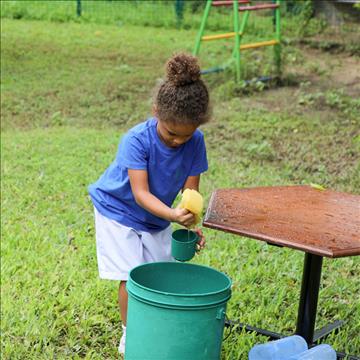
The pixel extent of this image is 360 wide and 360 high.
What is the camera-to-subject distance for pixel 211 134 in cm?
661

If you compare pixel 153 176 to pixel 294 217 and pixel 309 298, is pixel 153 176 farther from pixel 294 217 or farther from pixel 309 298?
pixel 309 298

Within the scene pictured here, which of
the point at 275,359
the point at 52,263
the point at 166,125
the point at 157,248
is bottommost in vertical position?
the point at 52,263

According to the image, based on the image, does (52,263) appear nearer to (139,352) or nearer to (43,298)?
(43,298)

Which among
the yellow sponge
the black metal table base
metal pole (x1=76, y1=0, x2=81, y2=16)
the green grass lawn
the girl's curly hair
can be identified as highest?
the girl's curly hair

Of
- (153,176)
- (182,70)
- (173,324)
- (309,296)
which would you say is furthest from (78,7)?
(173,324)

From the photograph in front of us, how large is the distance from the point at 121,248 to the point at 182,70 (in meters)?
0.78

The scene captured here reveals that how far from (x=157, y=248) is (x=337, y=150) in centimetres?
328

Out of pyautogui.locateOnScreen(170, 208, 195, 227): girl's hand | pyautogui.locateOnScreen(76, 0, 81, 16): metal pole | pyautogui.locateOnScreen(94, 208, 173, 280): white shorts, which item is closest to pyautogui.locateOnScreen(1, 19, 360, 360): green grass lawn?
pyautogui.locateOnScreen(94, 208, 173, 280): white shorts

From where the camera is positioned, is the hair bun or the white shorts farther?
the white shorts

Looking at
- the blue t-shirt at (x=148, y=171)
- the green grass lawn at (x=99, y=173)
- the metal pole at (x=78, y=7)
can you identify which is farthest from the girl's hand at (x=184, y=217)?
the metal pole at (x=78, y=7)

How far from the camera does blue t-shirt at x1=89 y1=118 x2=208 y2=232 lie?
2842 millimetres

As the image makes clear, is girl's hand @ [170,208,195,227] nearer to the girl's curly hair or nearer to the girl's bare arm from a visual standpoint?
the girl's bare arm

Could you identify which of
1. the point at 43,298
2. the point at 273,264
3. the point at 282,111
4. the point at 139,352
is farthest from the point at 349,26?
the point at 139,352

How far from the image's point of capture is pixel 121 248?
2986 millimetres
